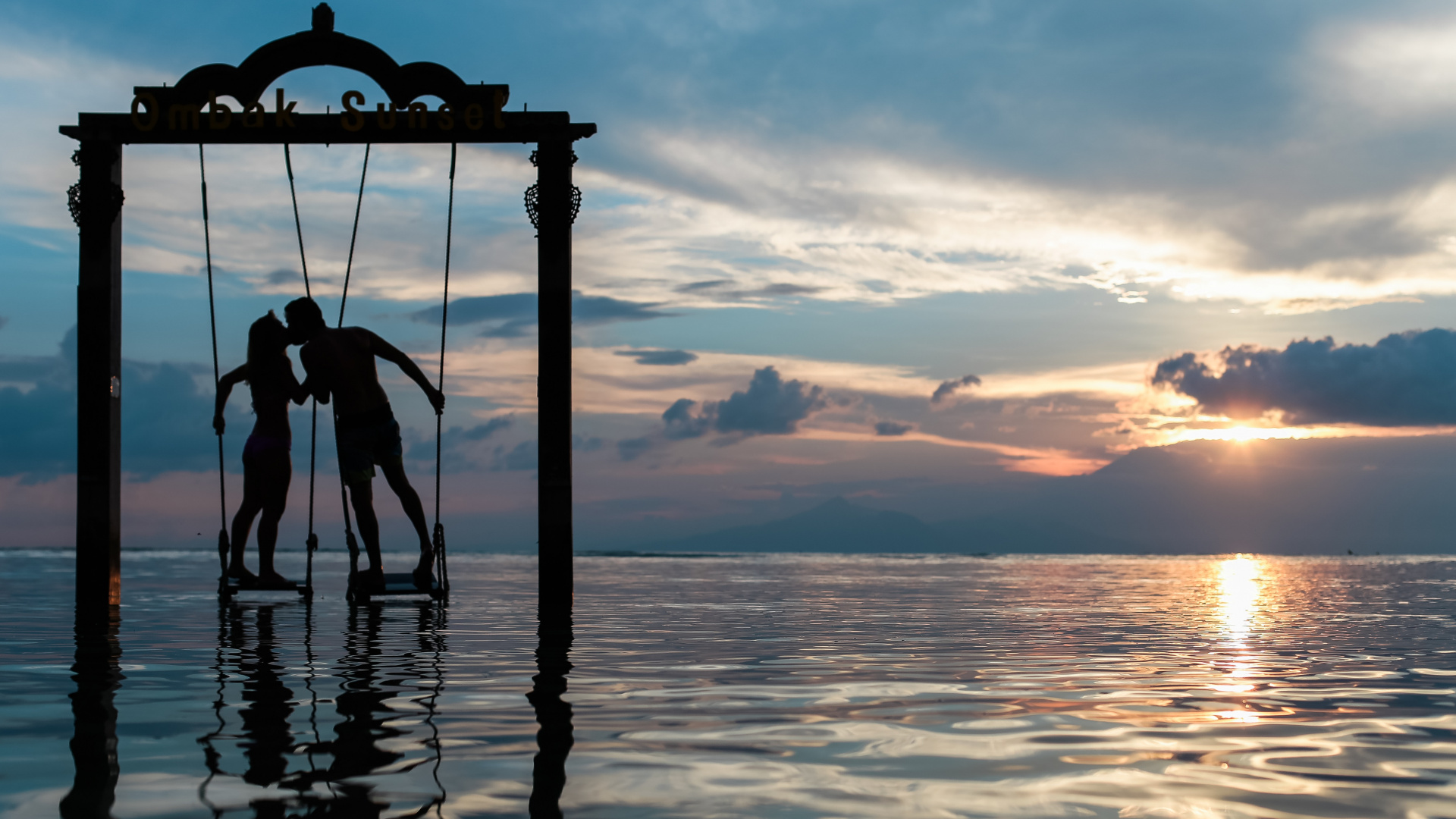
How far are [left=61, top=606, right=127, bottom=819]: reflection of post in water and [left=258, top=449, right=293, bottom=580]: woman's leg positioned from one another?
3.61 m

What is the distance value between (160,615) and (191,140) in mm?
4357

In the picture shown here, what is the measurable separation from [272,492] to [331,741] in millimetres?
7842


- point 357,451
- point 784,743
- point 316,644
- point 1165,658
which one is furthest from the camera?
point 357,451

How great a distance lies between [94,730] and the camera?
155 inches

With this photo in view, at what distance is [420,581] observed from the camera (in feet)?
33.7

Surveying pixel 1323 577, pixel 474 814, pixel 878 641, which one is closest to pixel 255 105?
pixel 878 641

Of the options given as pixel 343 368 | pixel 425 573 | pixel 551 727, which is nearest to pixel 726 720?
pixel 551 727

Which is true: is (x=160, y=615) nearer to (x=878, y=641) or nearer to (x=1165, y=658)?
(x=878, y=641)

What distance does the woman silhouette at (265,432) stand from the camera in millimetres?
10883

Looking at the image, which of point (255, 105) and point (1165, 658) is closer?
point (1165, 658)

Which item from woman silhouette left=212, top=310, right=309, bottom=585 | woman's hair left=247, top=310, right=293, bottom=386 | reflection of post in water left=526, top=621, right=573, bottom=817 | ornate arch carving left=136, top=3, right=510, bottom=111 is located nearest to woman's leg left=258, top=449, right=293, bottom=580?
woman silhouette left=212, top=310, right=309, bottom=585

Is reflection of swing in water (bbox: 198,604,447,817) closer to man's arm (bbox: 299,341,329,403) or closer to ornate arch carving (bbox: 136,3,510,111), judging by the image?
man's arm (bbox: 299,341,329,403)

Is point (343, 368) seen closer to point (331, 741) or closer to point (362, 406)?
point (362, 406)

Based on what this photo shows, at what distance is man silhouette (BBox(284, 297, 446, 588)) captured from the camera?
10.2 metres
